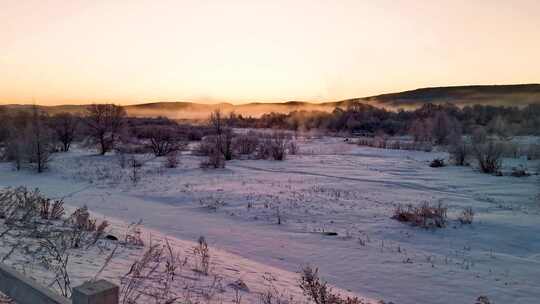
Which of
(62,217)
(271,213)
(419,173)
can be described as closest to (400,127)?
(419,173)

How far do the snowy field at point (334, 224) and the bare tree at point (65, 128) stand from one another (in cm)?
1373

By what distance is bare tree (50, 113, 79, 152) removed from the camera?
37781 millimetres

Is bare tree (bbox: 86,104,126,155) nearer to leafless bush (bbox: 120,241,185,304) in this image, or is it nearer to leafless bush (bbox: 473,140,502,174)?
leafless bush (bbox: 473,140,502,174)

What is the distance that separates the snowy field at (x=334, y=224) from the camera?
24.2 feet

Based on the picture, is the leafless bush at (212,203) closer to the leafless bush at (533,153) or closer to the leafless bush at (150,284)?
the leafless bush at (150,284)

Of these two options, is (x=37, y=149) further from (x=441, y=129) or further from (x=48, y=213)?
(x=441, y=129)

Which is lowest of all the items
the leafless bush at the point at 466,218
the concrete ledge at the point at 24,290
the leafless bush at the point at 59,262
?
the leafless bush at the point at 466,218

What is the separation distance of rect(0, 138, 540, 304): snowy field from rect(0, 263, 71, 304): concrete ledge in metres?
3.09

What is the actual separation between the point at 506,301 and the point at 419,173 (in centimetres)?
1650

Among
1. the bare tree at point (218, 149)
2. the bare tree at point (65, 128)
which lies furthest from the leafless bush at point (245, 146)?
the bare tree at point (65, 128)

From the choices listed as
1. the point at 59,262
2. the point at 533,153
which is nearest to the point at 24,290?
the point at 59,262

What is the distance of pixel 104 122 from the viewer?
111ft

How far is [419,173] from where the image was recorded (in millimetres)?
22656

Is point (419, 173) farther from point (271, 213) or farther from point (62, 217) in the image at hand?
point (62, 217)
